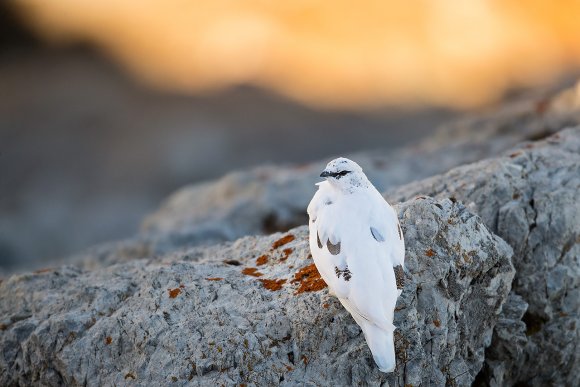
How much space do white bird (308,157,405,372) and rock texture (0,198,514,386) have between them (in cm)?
57

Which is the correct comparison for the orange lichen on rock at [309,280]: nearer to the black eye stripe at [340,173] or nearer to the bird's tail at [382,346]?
the bird's tail at [382,346]

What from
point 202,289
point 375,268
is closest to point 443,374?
point 375,268

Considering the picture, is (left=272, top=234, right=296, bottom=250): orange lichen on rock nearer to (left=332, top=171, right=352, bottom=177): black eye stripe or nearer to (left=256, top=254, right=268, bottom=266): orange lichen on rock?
(left=256, top=254, right=268, bottom=266): orange lichen on rock

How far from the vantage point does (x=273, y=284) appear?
9266 mm

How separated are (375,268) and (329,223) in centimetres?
85

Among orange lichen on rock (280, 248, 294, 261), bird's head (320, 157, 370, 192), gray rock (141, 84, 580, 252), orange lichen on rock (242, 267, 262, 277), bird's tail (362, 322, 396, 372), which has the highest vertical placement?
gray rock (141, 84, 580, 252)

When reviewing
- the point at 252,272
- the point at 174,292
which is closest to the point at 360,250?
the point at 252,272

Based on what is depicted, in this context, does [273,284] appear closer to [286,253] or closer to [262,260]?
[286,253]

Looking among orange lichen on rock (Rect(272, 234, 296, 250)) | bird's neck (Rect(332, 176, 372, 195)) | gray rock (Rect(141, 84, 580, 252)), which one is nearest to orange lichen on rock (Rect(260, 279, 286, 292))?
orange lichen on rock (Rect(272, 234, 296, 250))

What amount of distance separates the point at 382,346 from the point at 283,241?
2.94m

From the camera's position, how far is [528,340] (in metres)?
9.84

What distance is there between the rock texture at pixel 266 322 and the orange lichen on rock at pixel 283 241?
21mm

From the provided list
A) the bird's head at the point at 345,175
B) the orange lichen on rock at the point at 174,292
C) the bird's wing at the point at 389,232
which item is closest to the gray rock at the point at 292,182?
the orange lichen on rock at the point at 174,292

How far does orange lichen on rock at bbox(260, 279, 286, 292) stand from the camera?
918 cm
